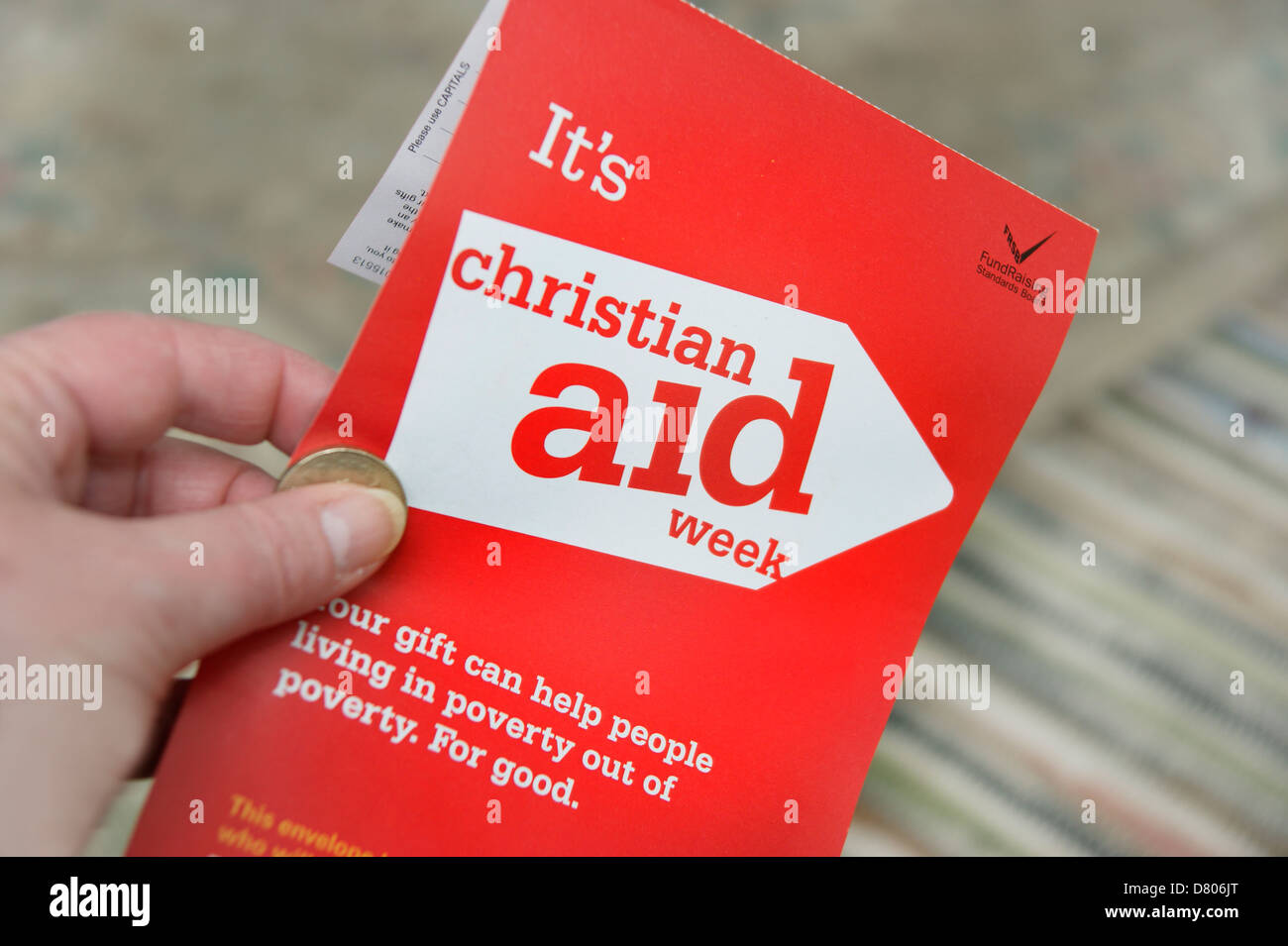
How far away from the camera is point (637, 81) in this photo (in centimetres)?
63

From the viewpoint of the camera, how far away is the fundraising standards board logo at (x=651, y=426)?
24.6 inches

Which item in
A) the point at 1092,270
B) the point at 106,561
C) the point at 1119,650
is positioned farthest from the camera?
the point at 1092,270

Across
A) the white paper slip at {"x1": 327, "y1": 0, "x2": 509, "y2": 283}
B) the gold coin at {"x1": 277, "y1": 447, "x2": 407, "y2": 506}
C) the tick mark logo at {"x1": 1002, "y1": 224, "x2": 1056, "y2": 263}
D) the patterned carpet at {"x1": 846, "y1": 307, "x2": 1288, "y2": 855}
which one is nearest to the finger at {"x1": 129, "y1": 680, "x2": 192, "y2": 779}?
the gold coin at {"x1": 277, "y1": 447, "x2": 407, "y2": 506}

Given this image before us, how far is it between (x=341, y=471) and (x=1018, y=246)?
55 cm

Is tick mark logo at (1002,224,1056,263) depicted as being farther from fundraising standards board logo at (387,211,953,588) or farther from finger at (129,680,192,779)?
finger at (129,680,192,779)

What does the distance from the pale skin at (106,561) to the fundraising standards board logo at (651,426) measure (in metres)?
0.09

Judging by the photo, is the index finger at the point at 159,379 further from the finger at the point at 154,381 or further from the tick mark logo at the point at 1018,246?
the tick mark logo at the point at 1018,246

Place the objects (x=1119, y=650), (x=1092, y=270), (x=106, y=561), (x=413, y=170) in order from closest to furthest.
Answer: (x=106, y=561), (x=413, y=170), (x=1119, y=650), (x=1092, y=270)

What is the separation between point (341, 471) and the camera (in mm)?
617

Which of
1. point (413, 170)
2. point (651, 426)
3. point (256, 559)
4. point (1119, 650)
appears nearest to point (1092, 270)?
point (1119, 650)

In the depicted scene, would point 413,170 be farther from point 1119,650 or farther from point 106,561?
point 1119,650

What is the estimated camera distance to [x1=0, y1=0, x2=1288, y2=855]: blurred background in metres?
0.93

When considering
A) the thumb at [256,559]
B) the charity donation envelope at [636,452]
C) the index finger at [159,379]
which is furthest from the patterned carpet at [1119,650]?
the index finger at [159,379]
